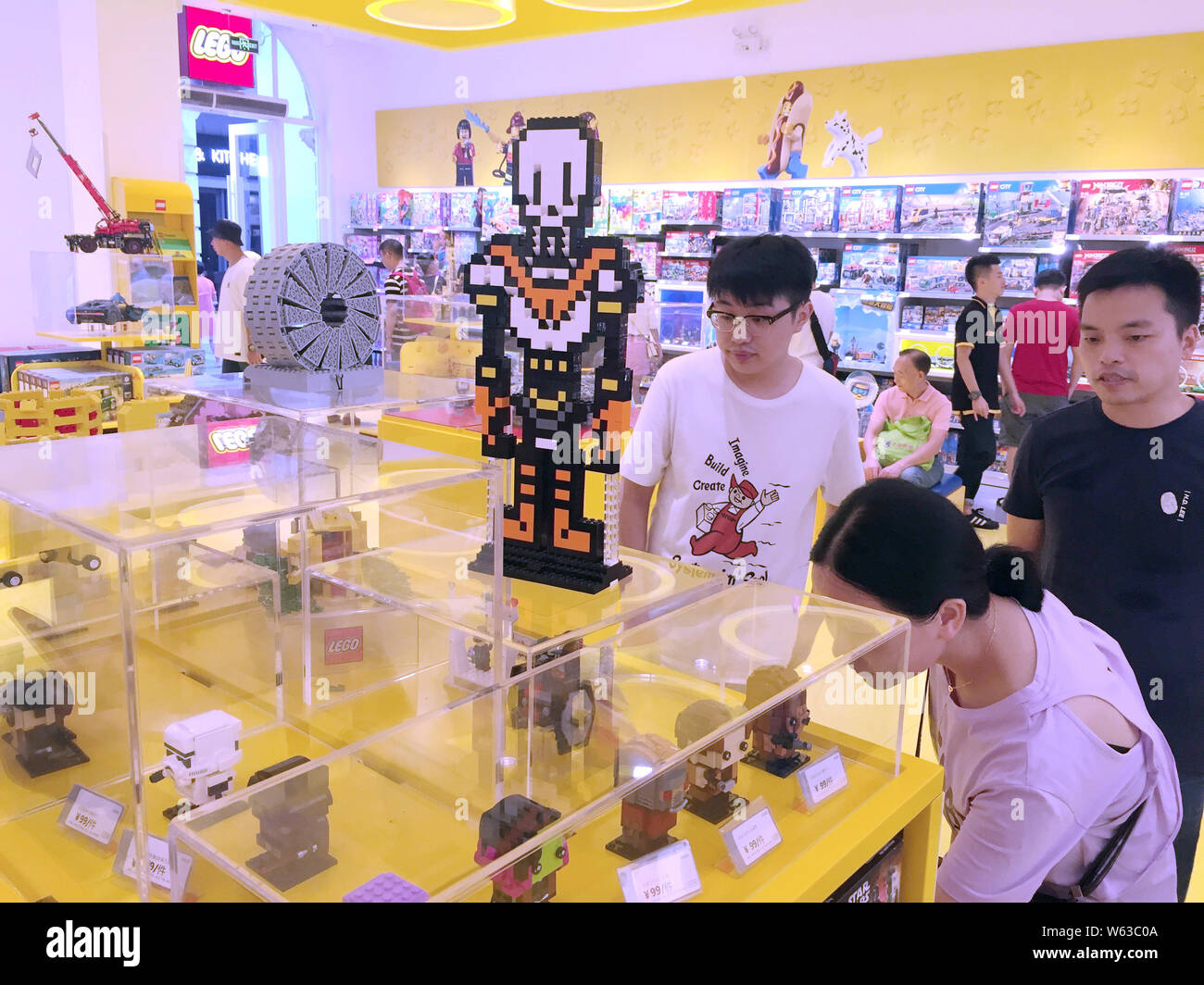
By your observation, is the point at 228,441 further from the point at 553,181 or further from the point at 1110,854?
the point at 1110,854

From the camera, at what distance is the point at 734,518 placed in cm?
213

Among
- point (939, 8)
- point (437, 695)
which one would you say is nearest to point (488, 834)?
point (437, 695)

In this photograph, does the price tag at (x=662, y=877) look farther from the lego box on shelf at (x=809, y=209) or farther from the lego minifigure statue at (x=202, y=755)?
the lego box on shelf at (x=809, y=209)

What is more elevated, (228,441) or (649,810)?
(228,441)

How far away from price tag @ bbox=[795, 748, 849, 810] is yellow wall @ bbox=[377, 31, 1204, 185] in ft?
20.2

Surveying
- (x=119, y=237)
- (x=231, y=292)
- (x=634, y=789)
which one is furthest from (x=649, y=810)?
(x=119, y=237)

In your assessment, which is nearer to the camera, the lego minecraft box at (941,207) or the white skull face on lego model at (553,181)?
the white skull face on lego model at (553,181)

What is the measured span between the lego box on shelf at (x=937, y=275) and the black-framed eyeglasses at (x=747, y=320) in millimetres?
5221

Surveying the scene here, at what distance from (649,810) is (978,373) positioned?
5.54m

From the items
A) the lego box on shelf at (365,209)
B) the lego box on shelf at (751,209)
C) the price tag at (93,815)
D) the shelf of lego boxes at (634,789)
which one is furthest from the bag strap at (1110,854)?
the lego box on shelf at (365,209)

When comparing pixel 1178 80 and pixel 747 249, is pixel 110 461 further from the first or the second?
pixel 1178 80

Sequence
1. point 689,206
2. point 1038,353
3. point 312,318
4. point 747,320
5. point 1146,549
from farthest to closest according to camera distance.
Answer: point 689,206, point 1038,353, point 312,318, point 747,320, point 1146,549

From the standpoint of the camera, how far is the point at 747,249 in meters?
2.09

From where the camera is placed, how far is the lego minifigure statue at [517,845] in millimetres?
1049
